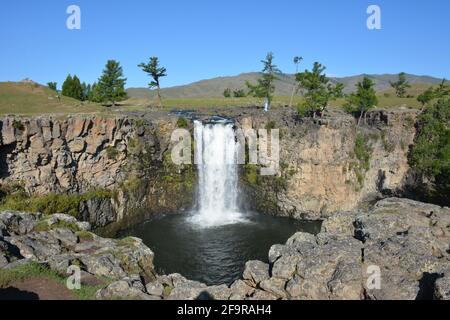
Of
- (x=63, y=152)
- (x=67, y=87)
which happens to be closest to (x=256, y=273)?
(x=63, y=152)

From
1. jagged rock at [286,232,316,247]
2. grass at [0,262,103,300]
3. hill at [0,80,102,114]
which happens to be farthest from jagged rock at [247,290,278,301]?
hill at [0,80,102,114]

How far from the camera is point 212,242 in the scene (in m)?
36.1

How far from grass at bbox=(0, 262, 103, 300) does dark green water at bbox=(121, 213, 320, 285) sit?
12551 mm

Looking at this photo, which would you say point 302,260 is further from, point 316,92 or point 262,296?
point 316,92

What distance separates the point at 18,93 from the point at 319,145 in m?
51.6

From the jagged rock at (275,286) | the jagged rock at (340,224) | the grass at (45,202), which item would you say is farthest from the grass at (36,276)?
the grass at (45,202)

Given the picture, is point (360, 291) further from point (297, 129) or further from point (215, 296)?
point (297, 129)

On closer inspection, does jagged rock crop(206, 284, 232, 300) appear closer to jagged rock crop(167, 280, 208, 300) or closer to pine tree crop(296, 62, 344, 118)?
jagged rock crop(167, 280, 208, 300)

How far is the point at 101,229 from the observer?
38562 mm

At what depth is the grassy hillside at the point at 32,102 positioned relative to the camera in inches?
2023

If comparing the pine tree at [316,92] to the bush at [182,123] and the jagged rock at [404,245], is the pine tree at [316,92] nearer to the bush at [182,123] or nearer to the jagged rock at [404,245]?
the bush at [182,123]

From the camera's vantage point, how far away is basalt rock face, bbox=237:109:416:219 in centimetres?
4338

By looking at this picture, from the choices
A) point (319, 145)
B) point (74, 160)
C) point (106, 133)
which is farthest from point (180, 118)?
point (319, 145)

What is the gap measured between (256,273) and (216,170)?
88.1 ft
